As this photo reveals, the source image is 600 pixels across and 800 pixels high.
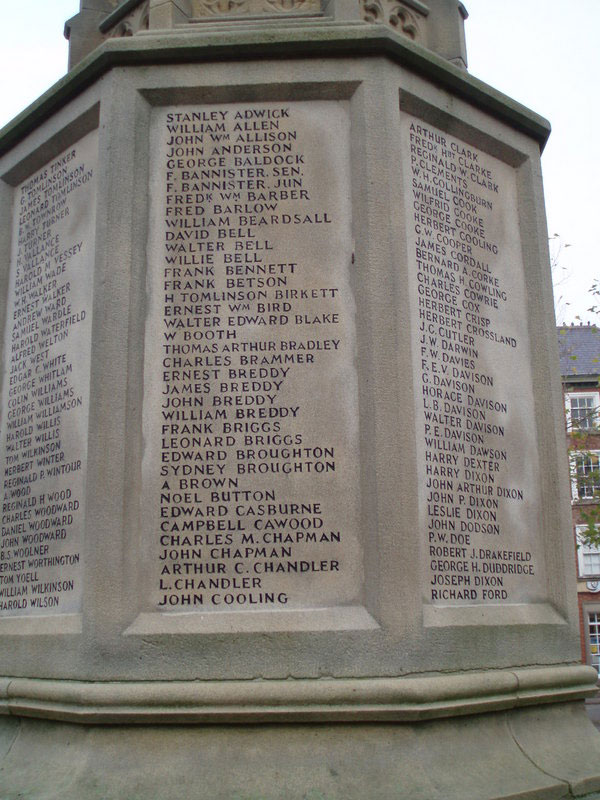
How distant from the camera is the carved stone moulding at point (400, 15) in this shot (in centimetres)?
621

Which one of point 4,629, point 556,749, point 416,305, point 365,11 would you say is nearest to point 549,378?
point 416,305

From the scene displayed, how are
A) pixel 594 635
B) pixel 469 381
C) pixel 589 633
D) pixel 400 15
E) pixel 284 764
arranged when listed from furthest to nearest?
pixel 594 635
pixel 589 633
pixel 400 15
pixel 469 381
pixel 284 764

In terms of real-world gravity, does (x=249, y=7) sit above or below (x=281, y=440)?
above

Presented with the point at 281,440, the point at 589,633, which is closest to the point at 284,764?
the point at 281,440

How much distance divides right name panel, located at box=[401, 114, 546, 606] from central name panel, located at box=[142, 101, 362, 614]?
0.51m

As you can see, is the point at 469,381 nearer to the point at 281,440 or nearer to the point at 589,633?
the point at 281,440

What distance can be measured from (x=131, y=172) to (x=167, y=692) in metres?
3.00

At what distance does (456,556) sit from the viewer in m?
5.18

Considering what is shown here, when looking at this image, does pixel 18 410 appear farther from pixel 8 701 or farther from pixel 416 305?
pixel 416 305

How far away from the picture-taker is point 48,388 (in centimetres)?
574

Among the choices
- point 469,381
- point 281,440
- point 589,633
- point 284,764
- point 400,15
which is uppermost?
point 400,15

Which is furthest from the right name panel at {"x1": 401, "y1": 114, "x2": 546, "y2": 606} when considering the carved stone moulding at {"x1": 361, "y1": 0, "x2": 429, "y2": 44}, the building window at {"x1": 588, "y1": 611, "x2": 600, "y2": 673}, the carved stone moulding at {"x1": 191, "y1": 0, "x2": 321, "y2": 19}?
the building window at {"x1": 588, "y1": 611, "x2": 600, "y2": 673}

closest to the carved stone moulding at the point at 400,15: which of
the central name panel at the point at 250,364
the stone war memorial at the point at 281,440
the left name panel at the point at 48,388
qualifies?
the stone war memorial at the point at 281,440

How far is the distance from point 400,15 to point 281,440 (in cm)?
347
